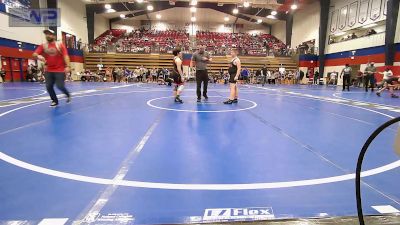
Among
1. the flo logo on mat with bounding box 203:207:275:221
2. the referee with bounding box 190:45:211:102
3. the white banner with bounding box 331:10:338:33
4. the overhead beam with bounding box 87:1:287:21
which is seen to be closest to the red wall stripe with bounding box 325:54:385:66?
the white banner with bounding box 331:10:338:33

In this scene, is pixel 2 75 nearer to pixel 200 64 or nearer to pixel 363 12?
pixel 200 64

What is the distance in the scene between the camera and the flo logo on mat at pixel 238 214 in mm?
2023

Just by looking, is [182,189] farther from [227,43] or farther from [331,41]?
[227,43]

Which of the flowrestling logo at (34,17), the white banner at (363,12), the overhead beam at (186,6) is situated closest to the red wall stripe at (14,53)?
the flowrestling logo at (34,17)

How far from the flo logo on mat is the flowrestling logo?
80.0 feet

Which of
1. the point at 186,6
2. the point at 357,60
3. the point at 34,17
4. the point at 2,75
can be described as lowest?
the point at 2,75

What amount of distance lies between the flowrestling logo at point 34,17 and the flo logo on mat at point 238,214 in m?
24.4

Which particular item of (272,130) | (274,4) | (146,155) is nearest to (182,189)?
(146,155)

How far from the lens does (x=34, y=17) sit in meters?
23.5

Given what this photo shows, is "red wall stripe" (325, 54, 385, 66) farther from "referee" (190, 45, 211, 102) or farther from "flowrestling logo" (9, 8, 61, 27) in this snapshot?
"flowrestling logo" (9, 8, 61, 27)

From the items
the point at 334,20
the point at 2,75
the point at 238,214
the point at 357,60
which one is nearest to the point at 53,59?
the point at 238,214

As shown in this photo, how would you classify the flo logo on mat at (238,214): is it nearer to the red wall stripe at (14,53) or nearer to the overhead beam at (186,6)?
the red wall stripe at (14,53)

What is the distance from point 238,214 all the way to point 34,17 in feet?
88.7

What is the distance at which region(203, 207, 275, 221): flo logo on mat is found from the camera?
6.64 ft
